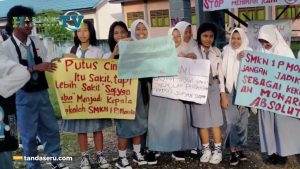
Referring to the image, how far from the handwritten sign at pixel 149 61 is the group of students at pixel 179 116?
156 millimetres

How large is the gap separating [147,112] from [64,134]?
239 centimetres

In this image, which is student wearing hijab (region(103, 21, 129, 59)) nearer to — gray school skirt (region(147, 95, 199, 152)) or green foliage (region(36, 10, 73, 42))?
gray school skirt (region(147, 95, 199, 152))

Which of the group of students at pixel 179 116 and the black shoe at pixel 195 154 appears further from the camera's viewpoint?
the black shoe at pixel 195 154

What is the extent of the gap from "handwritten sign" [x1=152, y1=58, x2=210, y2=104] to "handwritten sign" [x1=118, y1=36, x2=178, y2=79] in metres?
0.10

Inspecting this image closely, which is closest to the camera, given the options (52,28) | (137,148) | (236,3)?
(137,148)

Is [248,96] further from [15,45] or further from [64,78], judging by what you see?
[15,45]

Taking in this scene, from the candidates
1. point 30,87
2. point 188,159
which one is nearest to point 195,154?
point 188,159

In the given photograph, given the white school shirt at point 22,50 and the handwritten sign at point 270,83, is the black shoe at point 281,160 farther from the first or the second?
the white school shirt at point 22,50

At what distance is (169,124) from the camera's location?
4.58 meters

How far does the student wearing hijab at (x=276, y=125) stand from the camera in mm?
4250

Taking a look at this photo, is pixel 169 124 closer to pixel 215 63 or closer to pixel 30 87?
pixel 215 63

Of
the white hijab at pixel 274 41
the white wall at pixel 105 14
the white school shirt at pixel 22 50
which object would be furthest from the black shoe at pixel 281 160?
the white wall at pixel 105 14

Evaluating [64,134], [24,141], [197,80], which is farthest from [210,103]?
[64,134]

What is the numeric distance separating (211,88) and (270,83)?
0.64 meters
